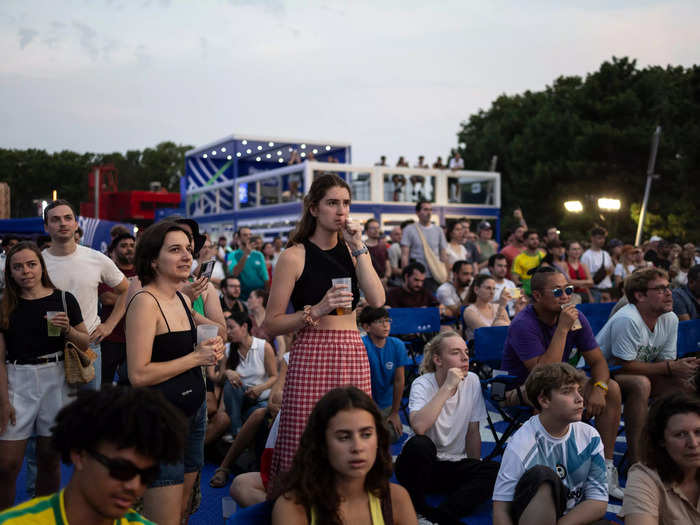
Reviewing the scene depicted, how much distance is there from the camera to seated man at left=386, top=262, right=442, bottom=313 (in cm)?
798

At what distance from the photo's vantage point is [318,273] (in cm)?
284

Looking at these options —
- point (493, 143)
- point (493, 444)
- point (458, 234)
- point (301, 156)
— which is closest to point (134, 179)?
point (493, 143)

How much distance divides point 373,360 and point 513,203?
105 feet

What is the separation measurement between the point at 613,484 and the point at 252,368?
9.48ft

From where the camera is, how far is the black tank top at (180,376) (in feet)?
8.43

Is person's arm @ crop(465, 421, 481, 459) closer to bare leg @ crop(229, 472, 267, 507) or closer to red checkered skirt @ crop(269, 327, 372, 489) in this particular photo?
bare leg @ crop(229, 472, 267, 507)

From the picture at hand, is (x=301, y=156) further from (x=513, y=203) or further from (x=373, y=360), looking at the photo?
(x=373, y=360)

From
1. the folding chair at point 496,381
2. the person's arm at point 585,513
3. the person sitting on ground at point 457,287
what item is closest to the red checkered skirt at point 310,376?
the person's arm at point 585,513

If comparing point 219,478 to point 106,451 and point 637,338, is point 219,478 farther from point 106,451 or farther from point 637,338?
point 106,451

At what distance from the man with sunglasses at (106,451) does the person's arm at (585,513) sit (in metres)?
2.33

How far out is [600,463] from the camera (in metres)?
3.38

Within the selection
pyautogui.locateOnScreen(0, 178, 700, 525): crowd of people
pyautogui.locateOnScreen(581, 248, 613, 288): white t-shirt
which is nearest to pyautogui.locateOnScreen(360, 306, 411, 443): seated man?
pyautogui.locateOnScreen(0, 178, 700, 525): crowd of people

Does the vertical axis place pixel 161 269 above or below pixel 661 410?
above

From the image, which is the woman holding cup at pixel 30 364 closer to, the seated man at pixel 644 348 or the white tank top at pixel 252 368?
the white tank top at pixel 252 368
